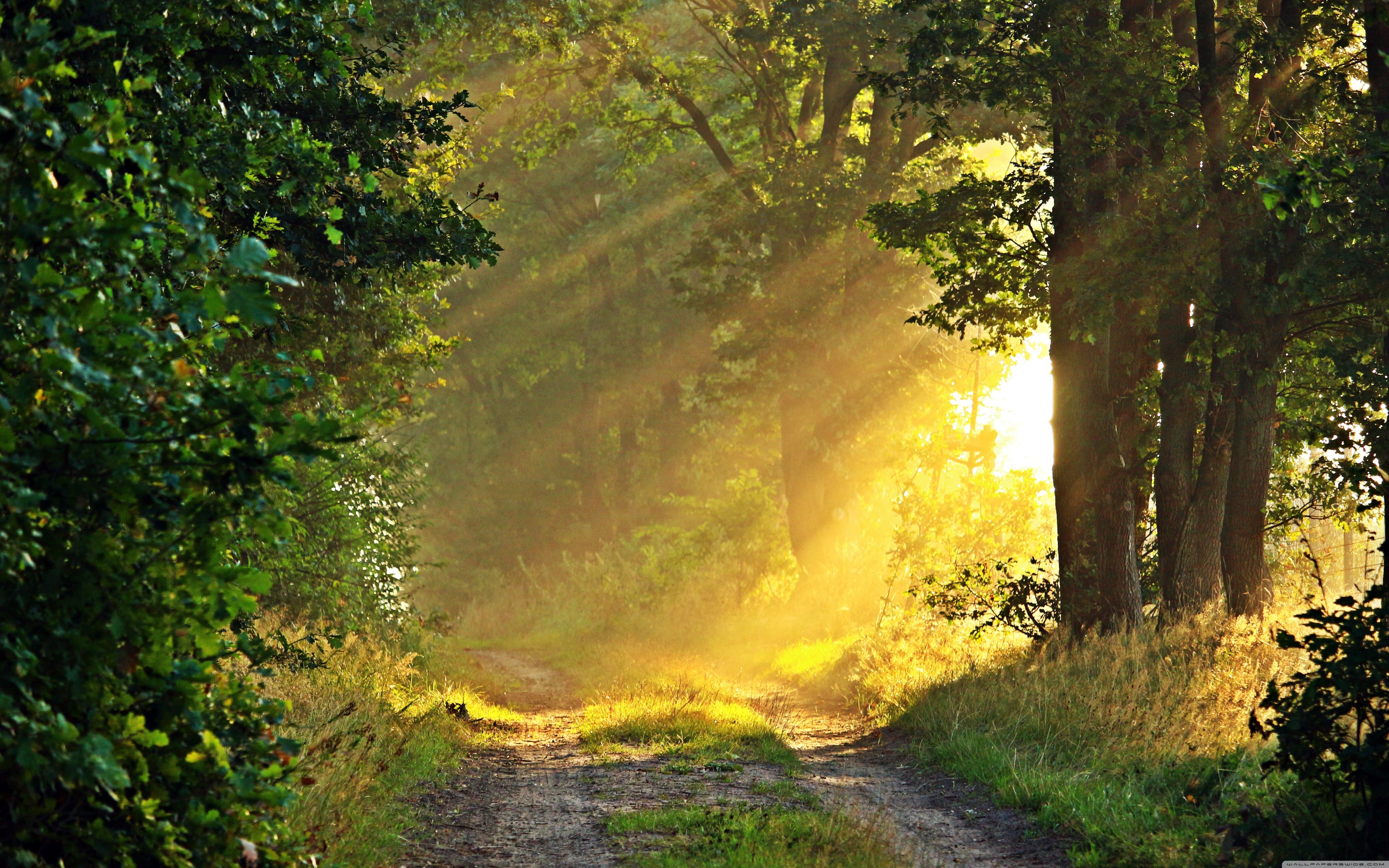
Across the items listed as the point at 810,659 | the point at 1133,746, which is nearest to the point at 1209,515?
the point at 1133,746

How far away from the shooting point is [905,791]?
391 inches

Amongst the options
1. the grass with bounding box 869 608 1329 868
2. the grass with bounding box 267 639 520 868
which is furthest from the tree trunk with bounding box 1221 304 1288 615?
the grass with bounding box 267 639 520 868

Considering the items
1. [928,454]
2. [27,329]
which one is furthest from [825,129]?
[27,329]

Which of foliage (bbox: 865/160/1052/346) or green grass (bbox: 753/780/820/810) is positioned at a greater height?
foliage (bbox: 865/160/1052/346)

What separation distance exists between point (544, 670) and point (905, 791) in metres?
13.1

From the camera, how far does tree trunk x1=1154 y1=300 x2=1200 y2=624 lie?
14.0 meters

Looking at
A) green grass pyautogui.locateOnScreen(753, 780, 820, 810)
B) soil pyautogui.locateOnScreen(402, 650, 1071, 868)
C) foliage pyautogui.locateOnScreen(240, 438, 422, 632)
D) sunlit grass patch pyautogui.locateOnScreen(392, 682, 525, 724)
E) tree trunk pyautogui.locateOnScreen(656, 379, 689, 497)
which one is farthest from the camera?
tree trunk pyautogui.locateOnScreen(656, 379, 689, 497)

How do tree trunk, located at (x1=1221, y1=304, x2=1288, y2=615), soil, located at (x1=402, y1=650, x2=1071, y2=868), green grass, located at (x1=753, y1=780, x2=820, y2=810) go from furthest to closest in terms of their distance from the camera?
tree trunk, located at (x1=1221, y1=304, x2=1288, y2=615)
green grass, located at (x1=753, y1=780, x2=820, y2=810)
soil, located at (x1=402, y1=650, x2=1071, y2=868)

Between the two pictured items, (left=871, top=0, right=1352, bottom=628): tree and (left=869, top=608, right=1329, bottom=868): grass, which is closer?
(left=869, top=608, right=1329, bottom=868): grass

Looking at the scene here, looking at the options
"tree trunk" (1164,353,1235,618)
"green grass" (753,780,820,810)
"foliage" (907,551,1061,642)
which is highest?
"tree trunk" (1164,353,1235,618)

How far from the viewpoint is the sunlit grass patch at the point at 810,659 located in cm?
1895

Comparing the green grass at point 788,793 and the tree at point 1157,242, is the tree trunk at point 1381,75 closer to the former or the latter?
the tree at point 1157,242

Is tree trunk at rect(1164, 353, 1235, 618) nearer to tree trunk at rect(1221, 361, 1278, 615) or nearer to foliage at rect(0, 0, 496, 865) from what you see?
tree trunk at rect(1221, 361, 1278, 615)

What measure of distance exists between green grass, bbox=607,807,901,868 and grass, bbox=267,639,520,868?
65.7 inches
